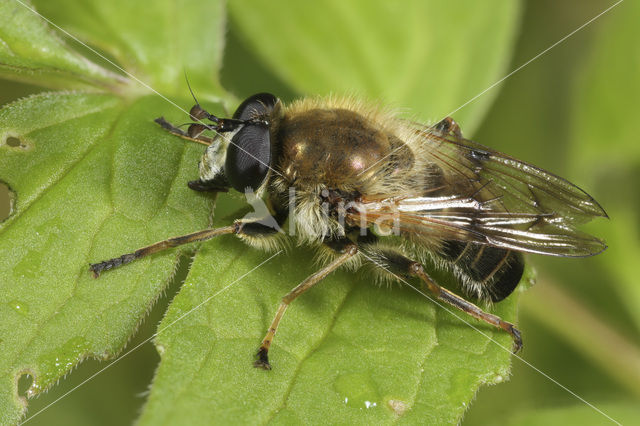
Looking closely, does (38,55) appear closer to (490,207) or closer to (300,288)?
(300,288)

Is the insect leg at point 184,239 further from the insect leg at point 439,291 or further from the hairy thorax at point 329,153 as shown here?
the insect leg at point 439,291

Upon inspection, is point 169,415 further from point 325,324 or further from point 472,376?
point 472,376

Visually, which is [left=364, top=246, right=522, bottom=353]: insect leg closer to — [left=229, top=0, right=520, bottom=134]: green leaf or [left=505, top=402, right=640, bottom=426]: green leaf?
[left=505, top=402, right=640, bottom=426]: green leaf

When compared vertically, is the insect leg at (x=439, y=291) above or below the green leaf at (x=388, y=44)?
below

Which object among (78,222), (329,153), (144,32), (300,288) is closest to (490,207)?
(329,153)

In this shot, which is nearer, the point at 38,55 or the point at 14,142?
the point at 14,142

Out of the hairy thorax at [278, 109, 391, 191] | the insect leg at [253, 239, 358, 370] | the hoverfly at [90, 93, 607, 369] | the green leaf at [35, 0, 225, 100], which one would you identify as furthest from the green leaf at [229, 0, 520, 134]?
the insect leg at [253, 239, 358, 370]

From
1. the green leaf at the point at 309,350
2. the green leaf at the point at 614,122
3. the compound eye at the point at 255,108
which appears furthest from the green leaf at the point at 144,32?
the green leaf at the point at 614,122
